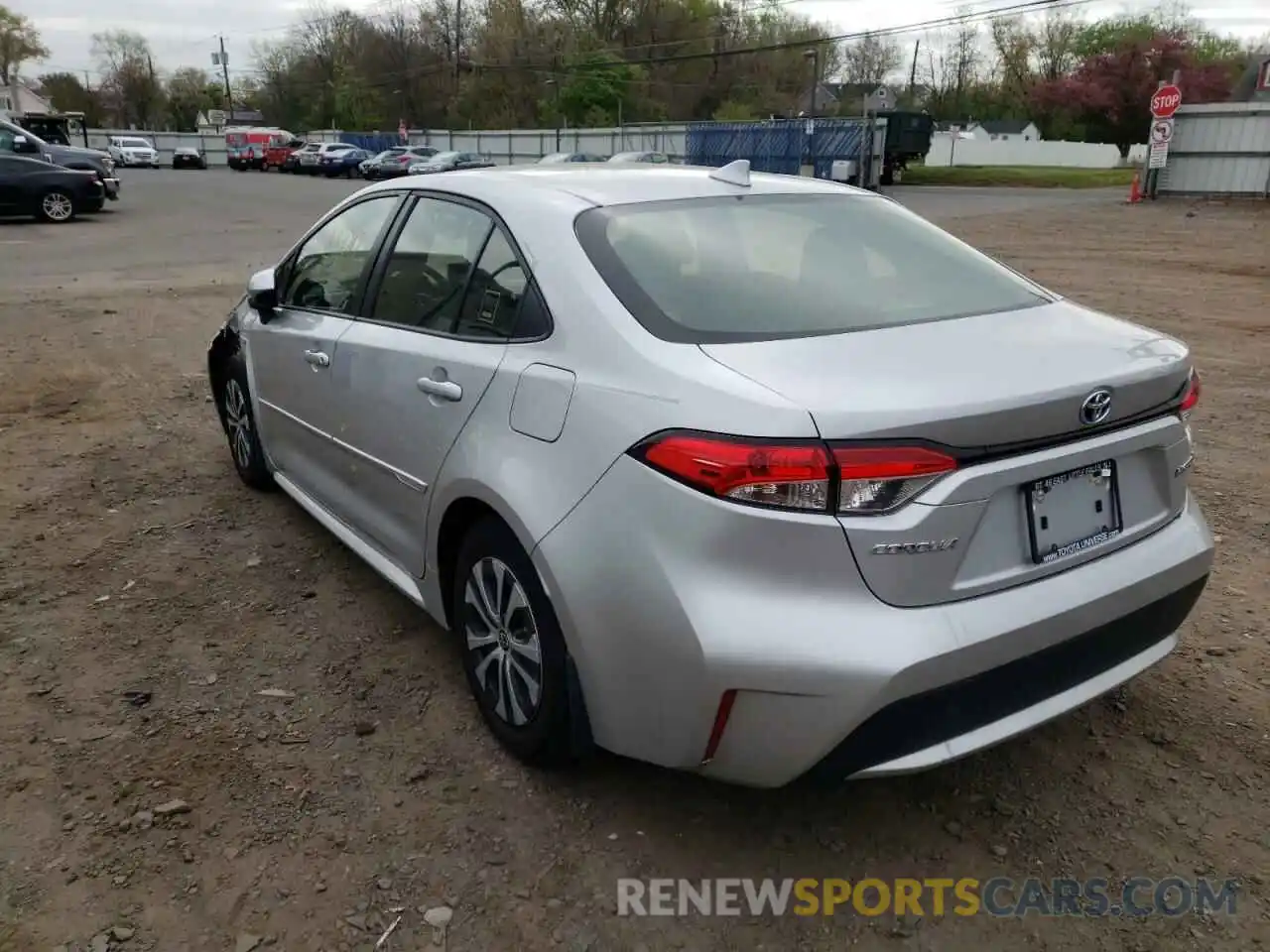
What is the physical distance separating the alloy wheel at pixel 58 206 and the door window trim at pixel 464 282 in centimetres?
1993

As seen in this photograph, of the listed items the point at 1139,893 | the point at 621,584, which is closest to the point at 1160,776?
the point at 1139,893

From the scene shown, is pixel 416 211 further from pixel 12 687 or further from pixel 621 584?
pixel 12 687

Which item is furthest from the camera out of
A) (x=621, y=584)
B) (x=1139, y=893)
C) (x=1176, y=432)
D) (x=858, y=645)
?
(x=1176, y=432)

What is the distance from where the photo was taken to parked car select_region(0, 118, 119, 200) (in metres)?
19.8

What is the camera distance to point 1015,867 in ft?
8.28

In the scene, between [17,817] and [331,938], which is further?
[17,817]

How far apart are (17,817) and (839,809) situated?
225 centimetres

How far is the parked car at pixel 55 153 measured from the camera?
19781 mm

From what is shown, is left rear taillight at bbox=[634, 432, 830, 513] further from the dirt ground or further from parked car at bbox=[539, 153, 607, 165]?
parked car at bbox=[539, 153, 607, 165]

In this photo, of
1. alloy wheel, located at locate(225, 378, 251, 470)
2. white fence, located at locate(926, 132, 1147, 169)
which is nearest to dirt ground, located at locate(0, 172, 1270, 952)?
alloy wheel, located at locate(225, 378, 251, 470)

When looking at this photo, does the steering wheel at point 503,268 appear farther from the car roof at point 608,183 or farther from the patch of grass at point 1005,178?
the patch of grass at point 1005,178

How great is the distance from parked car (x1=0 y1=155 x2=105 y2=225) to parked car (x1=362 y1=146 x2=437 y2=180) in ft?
61.0

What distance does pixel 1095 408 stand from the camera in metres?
2.32

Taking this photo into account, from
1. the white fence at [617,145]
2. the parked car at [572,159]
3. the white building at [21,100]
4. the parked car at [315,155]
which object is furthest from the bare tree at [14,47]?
the parked car at [572,159]
